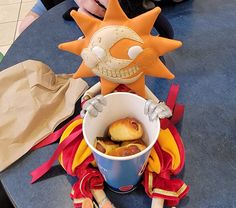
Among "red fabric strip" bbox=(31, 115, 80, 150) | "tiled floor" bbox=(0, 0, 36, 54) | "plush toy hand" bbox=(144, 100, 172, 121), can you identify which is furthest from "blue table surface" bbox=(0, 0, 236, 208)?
"tiled floor" bbox=(0, 0, 36, 54)

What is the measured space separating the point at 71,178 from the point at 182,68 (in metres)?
0.36

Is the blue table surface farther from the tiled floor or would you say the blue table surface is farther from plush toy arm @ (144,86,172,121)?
the tiled floor

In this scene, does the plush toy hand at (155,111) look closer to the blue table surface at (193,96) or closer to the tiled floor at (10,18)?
the blue table surface at (193,96)

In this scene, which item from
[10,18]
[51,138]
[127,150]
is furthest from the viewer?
[10,18]

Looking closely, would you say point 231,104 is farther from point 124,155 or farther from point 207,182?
point 124,155

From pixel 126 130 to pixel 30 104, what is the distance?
0.78 feet

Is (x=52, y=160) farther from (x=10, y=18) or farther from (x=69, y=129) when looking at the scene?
(x=10, y=18)

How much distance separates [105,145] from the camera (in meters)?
0.44

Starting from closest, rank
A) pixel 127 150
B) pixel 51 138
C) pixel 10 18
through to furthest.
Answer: pixel 127 150, pixel 51 138, pixel 10 18

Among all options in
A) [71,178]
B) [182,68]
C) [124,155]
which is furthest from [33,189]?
[182,68]

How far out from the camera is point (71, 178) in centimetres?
50

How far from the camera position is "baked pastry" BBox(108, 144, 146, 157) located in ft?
1.37

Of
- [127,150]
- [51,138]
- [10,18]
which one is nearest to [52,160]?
[51,138]

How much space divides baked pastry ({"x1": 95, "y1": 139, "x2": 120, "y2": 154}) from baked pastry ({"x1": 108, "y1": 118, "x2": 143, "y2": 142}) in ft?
0.03
